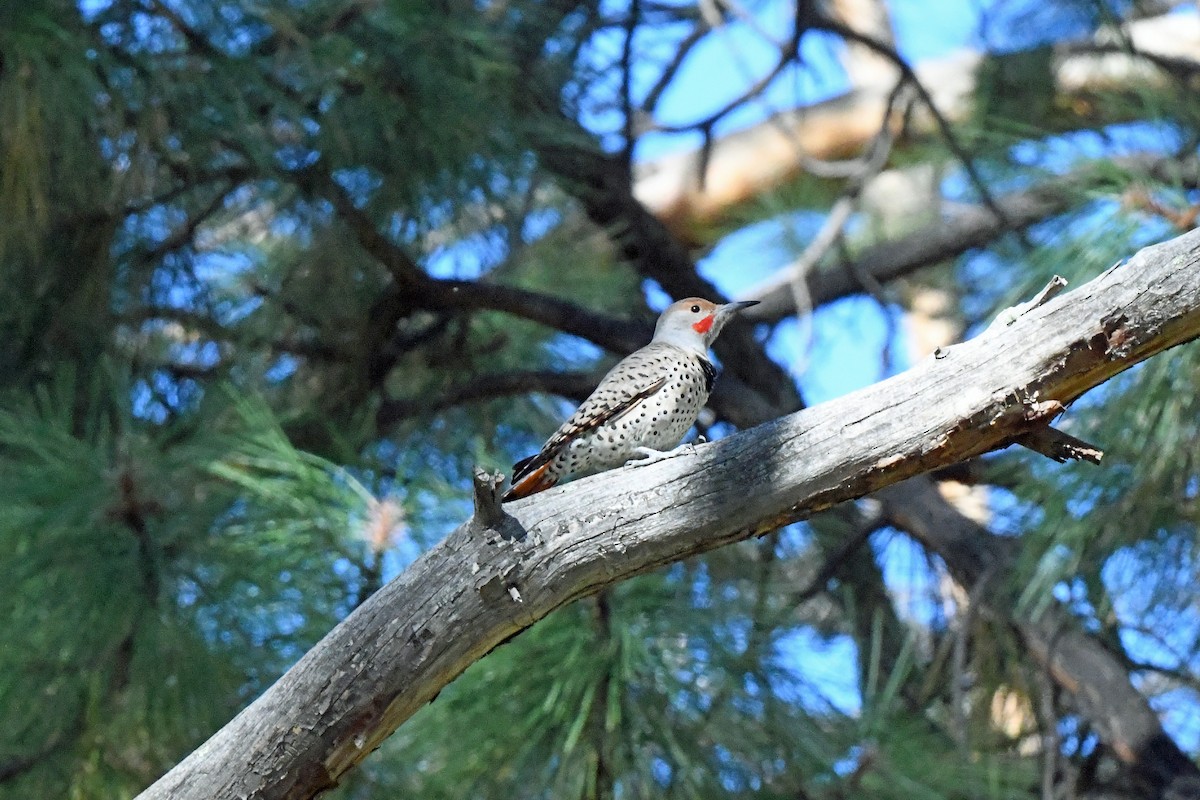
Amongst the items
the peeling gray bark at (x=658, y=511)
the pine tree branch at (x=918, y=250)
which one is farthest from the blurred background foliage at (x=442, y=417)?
the peeling gray bark at (x=658, y=511)

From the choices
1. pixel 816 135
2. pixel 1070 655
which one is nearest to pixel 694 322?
pixel 1070 655

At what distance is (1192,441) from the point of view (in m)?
3.28

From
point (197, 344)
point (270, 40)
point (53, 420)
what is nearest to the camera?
point (53, 420)

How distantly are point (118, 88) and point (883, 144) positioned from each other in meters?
2.43

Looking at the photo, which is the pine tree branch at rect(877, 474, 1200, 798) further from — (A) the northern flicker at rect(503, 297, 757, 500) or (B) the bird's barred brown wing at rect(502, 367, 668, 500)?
(B) the bird's barred brown wing at rect(502, 367, 668, 500)

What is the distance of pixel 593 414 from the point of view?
2.84 metres

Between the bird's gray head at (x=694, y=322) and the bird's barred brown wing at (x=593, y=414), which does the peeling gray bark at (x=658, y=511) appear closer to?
the bird's barred brown wing at (x=593, y=414)

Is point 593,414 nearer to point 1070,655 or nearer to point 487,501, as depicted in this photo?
point 487,501

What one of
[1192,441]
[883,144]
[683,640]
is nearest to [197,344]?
[683,640]

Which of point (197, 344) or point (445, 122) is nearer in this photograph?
point (445, 122)

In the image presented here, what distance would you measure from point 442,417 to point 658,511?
245 centimetres

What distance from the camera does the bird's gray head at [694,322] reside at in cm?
343

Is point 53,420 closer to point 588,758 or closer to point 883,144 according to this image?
point 588,758

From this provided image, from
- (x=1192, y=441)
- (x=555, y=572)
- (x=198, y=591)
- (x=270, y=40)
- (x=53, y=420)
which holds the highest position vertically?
(x=270, y=40)
